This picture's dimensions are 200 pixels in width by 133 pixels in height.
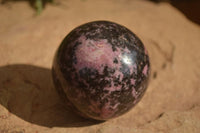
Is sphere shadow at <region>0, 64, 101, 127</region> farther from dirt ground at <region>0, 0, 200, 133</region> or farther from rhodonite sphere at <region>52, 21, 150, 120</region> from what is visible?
rhodonite sphere at <region>52, 21, 150, 120</region>

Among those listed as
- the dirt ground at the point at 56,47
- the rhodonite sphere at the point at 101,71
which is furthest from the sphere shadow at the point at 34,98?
the rhodonite sphere at the point at 101,71

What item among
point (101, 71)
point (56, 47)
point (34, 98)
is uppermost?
point (101, 71)

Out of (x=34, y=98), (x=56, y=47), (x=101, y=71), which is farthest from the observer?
(x=56, y=47)

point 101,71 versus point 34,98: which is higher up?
point 101,71

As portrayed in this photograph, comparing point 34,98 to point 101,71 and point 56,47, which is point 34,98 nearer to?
point 56,47

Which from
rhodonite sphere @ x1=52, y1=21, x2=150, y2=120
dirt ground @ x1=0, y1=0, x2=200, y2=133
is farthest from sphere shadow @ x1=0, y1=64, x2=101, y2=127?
rhodonite sphere @ x1=52, y1=21, x2=150, y2=120

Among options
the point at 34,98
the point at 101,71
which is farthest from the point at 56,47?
the point at 101,71

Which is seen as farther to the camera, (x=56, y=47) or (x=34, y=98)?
(x=56, y=47)
